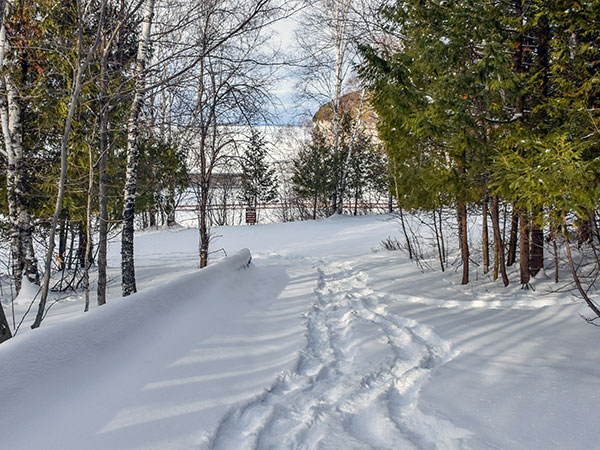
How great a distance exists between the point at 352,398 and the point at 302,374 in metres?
0.48

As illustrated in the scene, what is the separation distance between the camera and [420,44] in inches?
173

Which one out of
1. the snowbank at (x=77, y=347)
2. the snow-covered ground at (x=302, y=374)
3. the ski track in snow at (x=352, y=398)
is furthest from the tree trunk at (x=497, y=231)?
the snowbank at (x=77, y=347)

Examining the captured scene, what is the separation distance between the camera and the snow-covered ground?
1.87 m

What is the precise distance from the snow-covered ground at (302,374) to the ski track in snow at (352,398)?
11 millimetres

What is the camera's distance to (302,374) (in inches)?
106

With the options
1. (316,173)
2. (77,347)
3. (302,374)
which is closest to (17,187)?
(77,347)

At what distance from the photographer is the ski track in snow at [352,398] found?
Answer: 1.90 metres

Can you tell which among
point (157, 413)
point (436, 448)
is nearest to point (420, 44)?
point (436, 448)

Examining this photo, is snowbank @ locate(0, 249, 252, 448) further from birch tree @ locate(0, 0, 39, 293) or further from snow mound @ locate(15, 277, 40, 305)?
birch tree @ locate(0, 0, 39, 293)

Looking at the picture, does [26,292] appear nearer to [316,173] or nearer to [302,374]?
[302,374]

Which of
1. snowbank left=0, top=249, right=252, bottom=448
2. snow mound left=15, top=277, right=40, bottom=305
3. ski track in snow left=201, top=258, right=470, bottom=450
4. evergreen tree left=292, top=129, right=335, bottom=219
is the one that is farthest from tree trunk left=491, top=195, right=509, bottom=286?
evergreen tree left=292, top=129, right=335, bottom=219

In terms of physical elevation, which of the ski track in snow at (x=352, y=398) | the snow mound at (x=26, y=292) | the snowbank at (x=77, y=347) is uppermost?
the snowbank at (x=77, y=347)

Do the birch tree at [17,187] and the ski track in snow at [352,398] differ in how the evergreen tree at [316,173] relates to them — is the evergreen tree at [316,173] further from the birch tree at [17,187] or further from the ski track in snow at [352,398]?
the ski track in snow at [352,398]

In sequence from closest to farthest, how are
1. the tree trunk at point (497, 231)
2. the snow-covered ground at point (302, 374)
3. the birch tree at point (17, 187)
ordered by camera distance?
the snow-covered ground at point (302, 374), the tree trunk at point (497, 231), the birch tree at point (17, 187)
